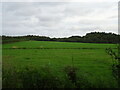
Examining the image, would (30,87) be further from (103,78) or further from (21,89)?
(103,78)

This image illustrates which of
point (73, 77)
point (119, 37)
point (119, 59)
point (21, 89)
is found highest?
point (119, 37)

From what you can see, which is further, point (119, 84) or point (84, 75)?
point (84, 75)

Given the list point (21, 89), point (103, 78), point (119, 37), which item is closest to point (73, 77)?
point (103, 78)

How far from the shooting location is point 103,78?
6.29m

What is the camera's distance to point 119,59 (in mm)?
5902

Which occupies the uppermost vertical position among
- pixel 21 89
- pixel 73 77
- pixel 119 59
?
pixel 119 59

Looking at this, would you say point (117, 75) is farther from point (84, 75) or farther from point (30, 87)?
point (30, 87)

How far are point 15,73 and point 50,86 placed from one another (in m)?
1.75

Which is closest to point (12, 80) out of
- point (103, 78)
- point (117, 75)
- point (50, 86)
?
point (50, 86)

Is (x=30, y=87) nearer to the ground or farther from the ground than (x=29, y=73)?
nearer to the ground

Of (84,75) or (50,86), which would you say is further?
(84,75)

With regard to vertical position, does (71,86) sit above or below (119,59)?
below

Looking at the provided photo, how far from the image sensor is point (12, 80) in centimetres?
602

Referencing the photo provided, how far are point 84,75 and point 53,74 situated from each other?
148 cm
